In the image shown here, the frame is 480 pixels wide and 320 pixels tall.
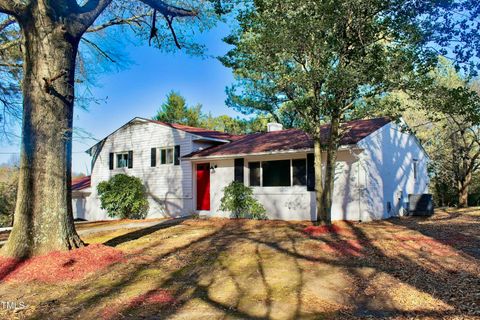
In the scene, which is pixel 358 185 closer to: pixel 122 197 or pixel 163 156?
pixel 163 156

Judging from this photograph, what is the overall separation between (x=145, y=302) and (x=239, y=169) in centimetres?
1062

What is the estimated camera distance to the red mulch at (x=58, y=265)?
675 centimetres

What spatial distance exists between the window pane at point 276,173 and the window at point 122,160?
8.48 metres

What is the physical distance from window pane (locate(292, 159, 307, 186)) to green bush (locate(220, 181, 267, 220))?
178 centimetres

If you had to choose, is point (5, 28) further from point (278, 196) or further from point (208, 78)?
point (208, 78)

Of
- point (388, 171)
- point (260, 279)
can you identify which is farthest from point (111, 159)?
point (260, 279)

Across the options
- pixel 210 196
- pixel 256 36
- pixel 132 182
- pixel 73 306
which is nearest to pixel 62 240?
pixel 73 306

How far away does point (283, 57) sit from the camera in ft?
35.3

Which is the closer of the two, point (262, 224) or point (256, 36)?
point (256, 36)

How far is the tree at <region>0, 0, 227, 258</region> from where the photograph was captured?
25.1 ft

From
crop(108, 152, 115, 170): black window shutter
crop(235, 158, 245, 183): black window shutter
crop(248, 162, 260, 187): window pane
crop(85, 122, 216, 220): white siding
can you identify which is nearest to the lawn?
crop(248, 162, 260, 187): window pane

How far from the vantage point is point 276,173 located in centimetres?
1505

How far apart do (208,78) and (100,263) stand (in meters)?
23.1

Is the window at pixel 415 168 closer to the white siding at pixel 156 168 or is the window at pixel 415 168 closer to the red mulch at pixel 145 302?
the white siding at pixel 156 168
